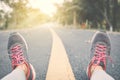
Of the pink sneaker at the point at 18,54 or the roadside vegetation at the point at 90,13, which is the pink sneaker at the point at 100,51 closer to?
the pink sneaker at the point at 18,54

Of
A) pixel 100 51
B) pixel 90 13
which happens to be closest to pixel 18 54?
pixel 100 51

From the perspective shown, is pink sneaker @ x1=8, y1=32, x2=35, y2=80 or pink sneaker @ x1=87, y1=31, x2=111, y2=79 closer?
pink sneaker @ x1=8, y1=32, x2=35, y2=80

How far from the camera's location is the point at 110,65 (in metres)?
4.31

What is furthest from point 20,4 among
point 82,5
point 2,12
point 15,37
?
point 15,37

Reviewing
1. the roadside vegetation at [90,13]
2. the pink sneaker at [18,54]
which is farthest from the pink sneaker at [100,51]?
the roadside vegetation at [90,13]

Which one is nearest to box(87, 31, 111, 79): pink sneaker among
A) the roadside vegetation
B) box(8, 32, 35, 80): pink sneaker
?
box(8, 32, 35, 80): pink sneaker

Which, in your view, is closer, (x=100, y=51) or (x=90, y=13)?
(x=100, y=51)

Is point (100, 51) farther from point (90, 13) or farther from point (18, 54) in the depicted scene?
point (90, 13)

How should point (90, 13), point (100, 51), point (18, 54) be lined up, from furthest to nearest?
point (90, 13) → point (100, 51) → point (18, 54)

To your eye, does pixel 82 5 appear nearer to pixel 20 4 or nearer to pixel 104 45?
pixel 20 4

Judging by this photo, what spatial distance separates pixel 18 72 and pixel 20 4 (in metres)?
67.3

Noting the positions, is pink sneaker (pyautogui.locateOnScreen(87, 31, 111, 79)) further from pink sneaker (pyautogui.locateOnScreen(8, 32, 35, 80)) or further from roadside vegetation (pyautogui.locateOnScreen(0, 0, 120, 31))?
roadside vegetation (pyautogui.locateOnScreen(0, 0, 120, 31))

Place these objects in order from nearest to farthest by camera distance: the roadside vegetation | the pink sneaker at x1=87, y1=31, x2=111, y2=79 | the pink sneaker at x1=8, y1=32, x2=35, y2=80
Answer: the pink sneaker at x1=8, y1=32, x2=35, y2=80, the pink sneaker at x1=87, y1=31, x2=111, y2=79, the roadside vegetation

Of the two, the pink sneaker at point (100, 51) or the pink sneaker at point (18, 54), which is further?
the pink sneaker at point (100, 51)
